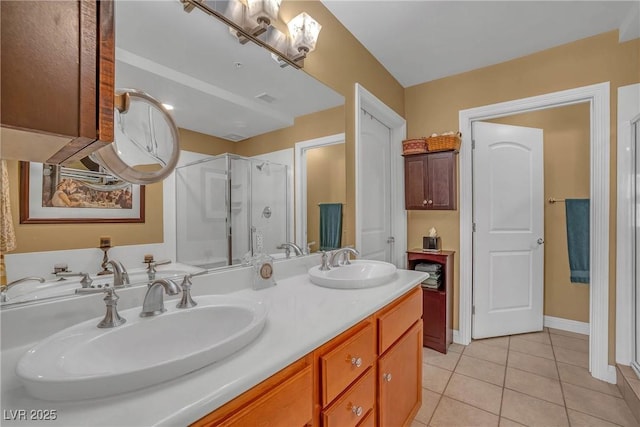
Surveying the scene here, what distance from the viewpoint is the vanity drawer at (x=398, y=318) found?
1.19 meters

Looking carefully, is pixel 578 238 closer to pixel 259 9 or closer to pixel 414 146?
pixel 414 146

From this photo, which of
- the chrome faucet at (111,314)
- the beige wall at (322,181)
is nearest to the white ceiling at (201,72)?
the beige wall at (322,181)

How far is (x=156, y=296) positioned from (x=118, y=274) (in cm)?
19

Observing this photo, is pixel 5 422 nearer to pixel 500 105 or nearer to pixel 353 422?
pixel 353 422

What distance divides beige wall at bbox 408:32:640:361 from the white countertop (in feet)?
6.31

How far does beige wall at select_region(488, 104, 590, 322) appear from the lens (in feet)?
9.30

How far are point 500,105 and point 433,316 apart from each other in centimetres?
195

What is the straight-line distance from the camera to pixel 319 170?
181cm

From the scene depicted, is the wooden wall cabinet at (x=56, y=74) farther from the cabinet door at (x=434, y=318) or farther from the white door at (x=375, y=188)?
the cabinet door at (x=434, y=318)

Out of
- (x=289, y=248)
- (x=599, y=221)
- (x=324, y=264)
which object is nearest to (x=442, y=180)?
(x=599, y=221)

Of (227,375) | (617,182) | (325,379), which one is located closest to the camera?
(227,375)

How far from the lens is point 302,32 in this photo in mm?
1501

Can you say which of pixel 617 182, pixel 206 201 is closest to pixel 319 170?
pixel 206 201

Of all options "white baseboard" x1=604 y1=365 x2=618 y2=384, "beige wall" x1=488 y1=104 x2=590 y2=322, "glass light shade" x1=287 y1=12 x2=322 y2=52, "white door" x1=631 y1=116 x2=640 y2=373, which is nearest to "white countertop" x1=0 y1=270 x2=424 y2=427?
"glass light shade" x1=287 y1=12 x2=322 y2=52
